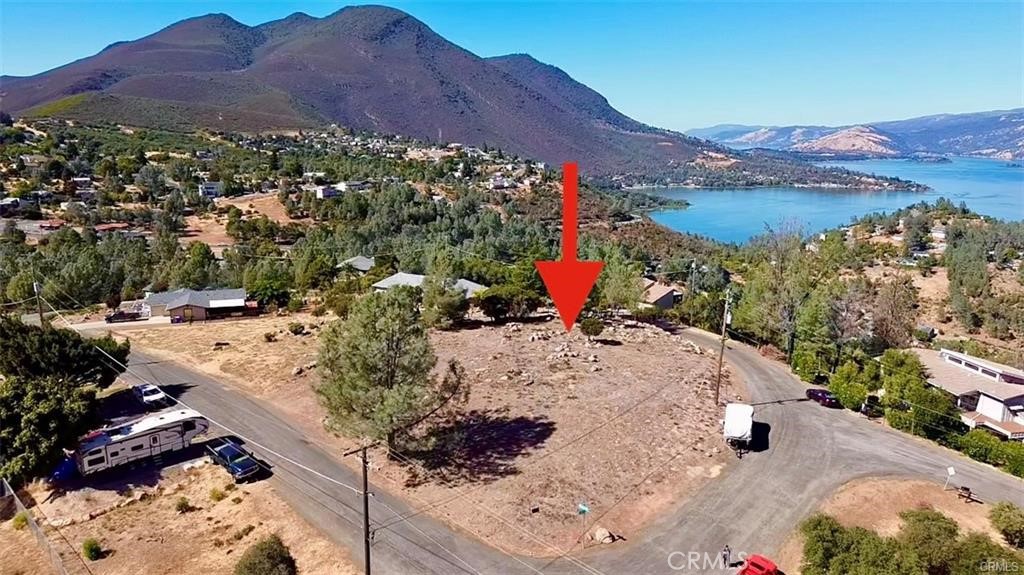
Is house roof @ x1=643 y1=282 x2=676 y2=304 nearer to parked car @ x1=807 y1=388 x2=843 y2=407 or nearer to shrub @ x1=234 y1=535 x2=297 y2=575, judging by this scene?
parked car @ x1=807 y1=388 x2=843 y2=407

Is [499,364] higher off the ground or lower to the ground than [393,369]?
lower

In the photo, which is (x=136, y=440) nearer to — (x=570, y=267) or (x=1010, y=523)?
(x=570, y=267)

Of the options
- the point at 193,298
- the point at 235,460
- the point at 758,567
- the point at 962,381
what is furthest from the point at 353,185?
the point at 758,567

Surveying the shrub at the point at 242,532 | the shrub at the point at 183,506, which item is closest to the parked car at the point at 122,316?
the shrub at the point at 183,506

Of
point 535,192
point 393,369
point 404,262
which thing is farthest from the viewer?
point 535,192

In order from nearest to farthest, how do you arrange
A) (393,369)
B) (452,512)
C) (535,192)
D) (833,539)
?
(833,539), (452,512), (393,369), (535,192)

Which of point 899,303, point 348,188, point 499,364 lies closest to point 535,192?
point 348,188

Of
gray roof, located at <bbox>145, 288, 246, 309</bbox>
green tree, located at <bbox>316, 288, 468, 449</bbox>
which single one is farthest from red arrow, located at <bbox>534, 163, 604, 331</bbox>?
gray roof, located at <bbox>145, 288, 246, 309</bbox>

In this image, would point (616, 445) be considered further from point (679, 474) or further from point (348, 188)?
point (348, 188)
